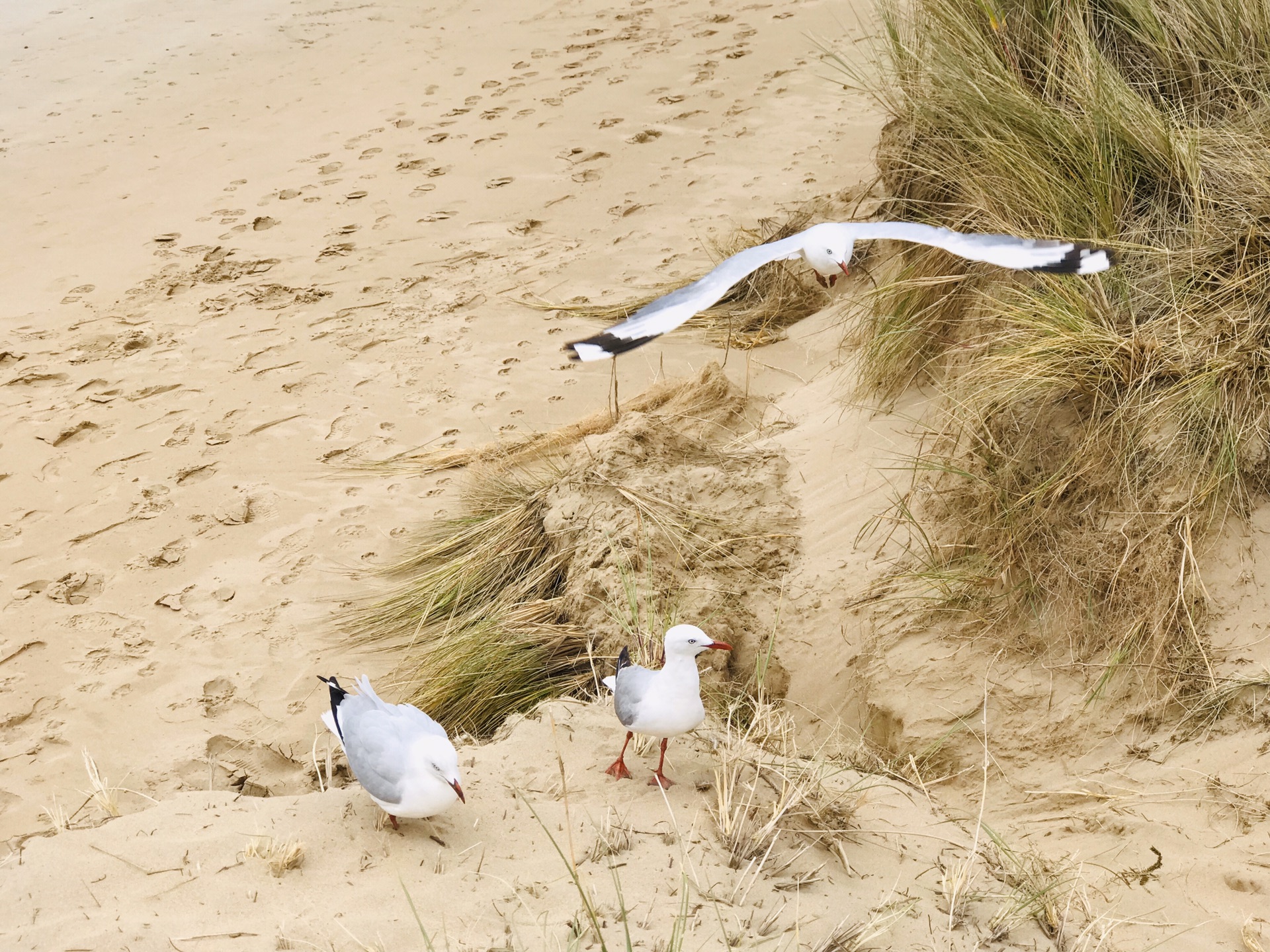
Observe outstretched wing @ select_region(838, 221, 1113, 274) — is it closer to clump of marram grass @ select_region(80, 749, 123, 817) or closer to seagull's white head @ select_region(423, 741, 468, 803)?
seagull's white head @ select_region(423, 741, 468, 803)

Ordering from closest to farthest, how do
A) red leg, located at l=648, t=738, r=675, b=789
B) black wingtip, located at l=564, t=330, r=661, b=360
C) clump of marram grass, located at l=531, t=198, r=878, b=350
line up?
red leg, located at l=648, t=738, r=675, b=789 < black wingtip, located at l=564, t=330, r=661, b=360 < clump of marram grass, located at l=531, t=198, r=878, b=350

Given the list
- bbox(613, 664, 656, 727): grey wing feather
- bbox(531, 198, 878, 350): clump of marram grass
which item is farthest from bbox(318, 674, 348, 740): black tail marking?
bbox(531, 198, 878, 350): clump of marram grass

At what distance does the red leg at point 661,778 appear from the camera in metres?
2.88

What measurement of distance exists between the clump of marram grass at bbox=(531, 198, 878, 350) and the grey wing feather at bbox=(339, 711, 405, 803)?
3.33 metres

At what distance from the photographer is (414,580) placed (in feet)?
14.4

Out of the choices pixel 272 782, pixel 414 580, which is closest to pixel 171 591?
pixel 414 580

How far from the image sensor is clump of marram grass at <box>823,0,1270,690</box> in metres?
3.22

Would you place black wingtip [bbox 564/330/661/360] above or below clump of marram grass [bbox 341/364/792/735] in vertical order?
above

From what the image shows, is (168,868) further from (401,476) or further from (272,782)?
(401,476)

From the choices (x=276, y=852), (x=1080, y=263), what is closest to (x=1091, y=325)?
(x=1080, y=263)

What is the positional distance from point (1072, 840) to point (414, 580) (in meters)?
2.53

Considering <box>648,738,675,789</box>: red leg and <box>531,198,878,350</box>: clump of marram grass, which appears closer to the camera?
<box>648,738,675,789</box>: red leg

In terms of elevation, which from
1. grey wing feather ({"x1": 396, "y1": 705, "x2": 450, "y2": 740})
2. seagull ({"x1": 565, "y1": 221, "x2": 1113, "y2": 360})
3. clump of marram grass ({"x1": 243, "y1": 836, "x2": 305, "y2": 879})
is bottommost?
clump of marram grass ({"x1": 243, "y1": 836, "x2": 305, "y2": 879})

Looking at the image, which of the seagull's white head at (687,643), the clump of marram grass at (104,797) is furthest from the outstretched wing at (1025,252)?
the clump of marram grass at (104,797)
